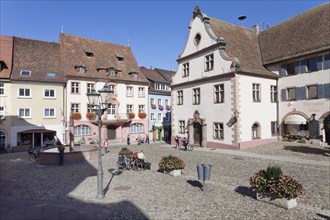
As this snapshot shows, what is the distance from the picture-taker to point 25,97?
102ft

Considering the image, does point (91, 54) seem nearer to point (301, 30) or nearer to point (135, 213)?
point (301, 30)

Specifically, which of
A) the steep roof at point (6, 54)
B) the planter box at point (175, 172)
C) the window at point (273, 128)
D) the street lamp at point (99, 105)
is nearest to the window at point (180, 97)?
the window at point (273, 128)

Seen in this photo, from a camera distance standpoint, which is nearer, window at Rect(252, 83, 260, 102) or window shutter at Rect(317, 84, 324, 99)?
window shutter at Rect(317, 84, 324, 99)

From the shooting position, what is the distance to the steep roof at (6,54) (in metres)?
30.3

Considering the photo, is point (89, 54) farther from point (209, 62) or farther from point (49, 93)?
point (209, 62)

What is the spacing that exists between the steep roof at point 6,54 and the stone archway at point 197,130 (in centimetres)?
2249

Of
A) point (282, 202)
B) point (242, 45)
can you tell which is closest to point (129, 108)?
point (242, 45)

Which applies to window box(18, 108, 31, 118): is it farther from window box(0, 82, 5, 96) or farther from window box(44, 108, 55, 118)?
window box(0, 82, 5, 96)

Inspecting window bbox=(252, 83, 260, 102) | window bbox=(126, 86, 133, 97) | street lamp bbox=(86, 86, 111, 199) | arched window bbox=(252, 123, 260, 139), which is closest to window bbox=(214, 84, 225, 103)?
window bbox=(252, 83, 260, 102)

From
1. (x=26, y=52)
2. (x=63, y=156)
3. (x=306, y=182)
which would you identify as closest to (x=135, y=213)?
(x=306, y=182)

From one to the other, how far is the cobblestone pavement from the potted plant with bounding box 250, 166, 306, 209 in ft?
0.94

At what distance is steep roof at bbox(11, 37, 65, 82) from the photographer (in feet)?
105

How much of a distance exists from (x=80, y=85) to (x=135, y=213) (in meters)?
30.0

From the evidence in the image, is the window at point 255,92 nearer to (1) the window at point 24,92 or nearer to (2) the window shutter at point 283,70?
(2) the window shutter at point 283,70
